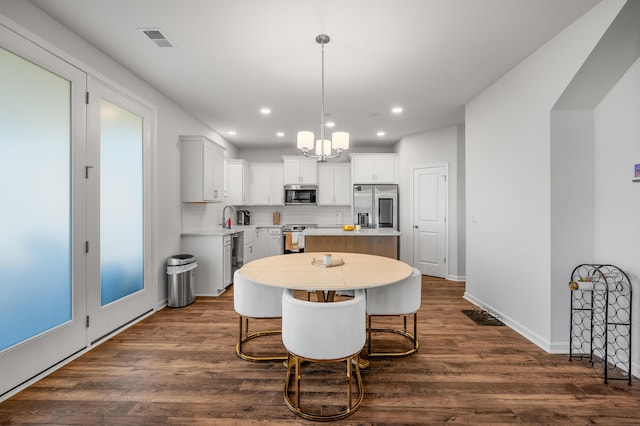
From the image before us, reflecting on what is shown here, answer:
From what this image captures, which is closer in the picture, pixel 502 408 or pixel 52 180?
pixel 502 408

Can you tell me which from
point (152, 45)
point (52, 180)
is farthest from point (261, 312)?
point (152, 45)

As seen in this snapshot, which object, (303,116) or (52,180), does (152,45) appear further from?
(303,116)

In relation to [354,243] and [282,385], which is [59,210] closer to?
[282,385]

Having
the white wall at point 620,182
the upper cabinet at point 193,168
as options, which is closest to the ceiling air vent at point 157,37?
the upper cabinet at point 193,168

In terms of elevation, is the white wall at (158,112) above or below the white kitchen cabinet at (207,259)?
above

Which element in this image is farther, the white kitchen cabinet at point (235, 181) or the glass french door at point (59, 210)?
the white kitchen cabinet at point (235, 181)

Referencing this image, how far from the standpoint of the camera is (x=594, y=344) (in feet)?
7.69

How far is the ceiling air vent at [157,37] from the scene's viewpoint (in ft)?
7.58

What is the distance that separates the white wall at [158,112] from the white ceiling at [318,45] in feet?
0.31

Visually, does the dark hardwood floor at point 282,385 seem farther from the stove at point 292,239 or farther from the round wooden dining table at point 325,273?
the stove at point 292,239

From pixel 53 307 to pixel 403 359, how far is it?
2833mm

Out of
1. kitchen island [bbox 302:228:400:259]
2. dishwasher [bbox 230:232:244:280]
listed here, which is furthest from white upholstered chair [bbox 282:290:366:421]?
dishwasher [bbox 230:232:244:280]

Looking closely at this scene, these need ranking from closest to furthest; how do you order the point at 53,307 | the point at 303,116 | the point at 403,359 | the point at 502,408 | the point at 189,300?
the point at 502,408 < the point at 53,307 < the point at 403,359 < the point at 189,300 < the point at 303,116

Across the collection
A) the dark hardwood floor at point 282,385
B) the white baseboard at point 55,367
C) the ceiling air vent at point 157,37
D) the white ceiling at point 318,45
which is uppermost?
the ceiling air vent at point 157,37
